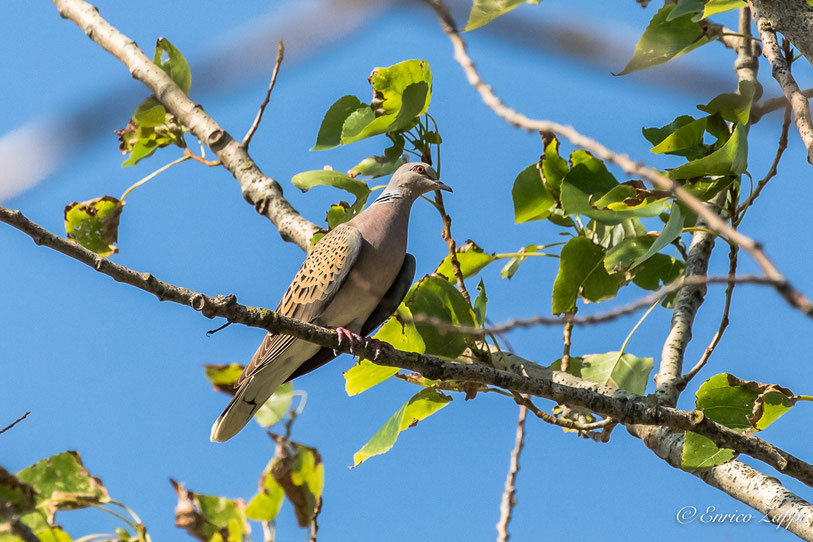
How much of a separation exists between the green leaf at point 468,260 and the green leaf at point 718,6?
114 cm

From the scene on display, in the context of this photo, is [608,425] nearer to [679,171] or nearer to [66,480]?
[679,171]

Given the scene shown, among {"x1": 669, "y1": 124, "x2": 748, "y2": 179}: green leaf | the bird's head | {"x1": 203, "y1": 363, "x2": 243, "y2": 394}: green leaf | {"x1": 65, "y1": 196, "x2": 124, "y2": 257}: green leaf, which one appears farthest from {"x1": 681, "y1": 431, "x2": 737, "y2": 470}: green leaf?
{"x1": 65, "y1": 196, "x2": 124, "y2": 257}: green leaf

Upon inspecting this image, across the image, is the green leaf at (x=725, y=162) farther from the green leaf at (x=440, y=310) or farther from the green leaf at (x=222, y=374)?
the green leaf at (x=222, y=374)

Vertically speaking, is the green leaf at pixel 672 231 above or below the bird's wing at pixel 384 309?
below

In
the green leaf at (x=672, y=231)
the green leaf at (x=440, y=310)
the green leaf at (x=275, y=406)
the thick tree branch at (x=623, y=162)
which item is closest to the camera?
the thick tree branch at (x=623, y=162)

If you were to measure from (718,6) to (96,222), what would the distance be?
8.88 feet

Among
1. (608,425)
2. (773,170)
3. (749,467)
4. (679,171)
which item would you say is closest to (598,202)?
(679,171)

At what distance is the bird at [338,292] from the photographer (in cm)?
399

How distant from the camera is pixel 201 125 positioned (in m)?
4.22

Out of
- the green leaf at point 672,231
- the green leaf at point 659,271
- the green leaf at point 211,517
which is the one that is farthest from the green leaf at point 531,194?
the green leaf at point 211,517

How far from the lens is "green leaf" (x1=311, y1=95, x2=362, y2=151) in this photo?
11.0 feet

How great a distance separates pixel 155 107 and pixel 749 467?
2.86 metres

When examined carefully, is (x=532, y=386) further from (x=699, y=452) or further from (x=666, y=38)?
(x=666, y=38)

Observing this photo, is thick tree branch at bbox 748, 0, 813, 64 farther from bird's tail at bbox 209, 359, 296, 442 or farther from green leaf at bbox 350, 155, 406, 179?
bird's tail at bbox 209, 359, 296, 442
